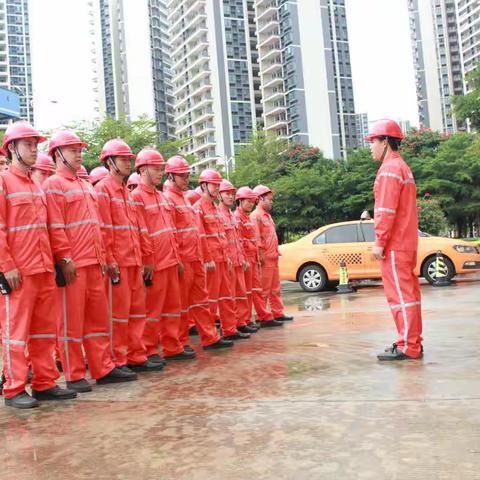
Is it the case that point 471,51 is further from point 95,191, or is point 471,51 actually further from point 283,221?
point 95,191

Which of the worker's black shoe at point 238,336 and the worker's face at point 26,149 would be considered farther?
the worker's black shoe at point 238,336

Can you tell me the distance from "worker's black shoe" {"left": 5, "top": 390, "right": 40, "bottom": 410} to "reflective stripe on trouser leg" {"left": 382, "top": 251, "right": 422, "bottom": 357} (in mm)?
2705

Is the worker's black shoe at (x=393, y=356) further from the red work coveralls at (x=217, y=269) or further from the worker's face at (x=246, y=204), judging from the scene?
the worker's face at (x=246, y=204)

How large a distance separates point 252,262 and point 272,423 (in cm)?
469

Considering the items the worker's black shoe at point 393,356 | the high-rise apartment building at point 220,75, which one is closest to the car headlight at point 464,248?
the worker's black shoe at point 393,356

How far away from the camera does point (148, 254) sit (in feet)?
17.6

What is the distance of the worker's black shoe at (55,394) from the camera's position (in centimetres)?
421

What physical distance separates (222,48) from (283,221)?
5643 centimetres

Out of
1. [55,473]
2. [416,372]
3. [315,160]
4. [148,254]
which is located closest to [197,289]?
[148,254]

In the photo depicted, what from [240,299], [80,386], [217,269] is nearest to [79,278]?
[80,386]

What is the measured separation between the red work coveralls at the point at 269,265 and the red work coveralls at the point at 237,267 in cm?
65

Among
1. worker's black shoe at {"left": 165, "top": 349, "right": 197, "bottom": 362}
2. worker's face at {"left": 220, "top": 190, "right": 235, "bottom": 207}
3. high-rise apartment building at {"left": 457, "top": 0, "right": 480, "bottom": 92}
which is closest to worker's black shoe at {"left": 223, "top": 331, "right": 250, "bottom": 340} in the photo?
worker's black shoe at {"left": 165, "top": 349, "right": 197, "bottom": 362}

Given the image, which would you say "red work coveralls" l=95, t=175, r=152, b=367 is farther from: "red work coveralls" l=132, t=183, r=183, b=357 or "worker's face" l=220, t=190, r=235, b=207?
"worker's face" l=220, t=190, r=235, b=207

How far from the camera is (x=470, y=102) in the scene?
17.0 metres
